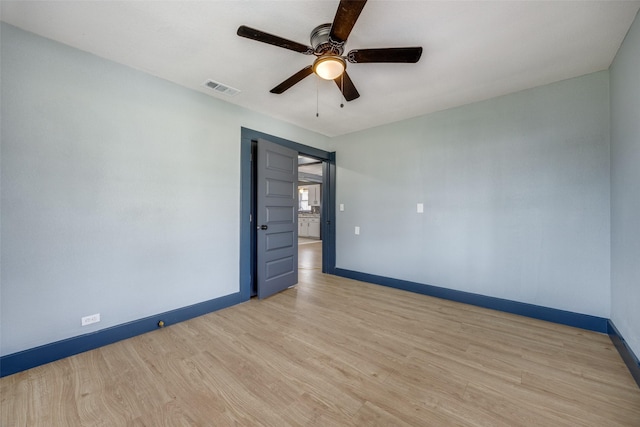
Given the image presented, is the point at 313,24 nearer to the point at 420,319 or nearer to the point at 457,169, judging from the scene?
the point at 457,169

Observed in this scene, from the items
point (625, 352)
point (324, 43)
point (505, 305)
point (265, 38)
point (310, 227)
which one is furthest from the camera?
point (310, 227)

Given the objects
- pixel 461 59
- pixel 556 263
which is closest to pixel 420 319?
pixel 556 263

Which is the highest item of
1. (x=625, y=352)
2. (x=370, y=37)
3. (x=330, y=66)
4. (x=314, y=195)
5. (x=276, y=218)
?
(x=370, y=37)

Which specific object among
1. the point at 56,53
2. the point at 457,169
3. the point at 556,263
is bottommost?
the point at 556,263

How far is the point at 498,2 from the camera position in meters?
1.64

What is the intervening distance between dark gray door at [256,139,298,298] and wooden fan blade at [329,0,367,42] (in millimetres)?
2001

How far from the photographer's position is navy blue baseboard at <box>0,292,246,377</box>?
1837 mm

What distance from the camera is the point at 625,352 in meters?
1.94

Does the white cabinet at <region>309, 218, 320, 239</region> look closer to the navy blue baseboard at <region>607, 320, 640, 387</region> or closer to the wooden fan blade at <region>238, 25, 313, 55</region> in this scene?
the navy blue baseboard at <region>607, 320, 640, 387</region>

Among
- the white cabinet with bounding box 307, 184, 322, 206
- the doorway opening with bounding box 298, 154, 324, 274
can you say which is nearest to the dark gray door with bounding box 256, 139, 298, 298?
the doorway opening with bounding box 298, 154, 324, 274

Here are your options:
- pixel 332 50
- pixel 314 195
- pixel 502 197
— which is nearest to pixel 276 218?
pixel 332 50

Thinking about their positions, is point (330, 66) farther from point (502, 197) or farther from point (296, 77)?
point (502, 197)

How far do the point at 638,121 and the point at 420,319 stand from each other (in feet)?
7.77

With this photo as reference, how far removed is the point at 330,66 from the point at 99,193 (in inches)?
88.5
